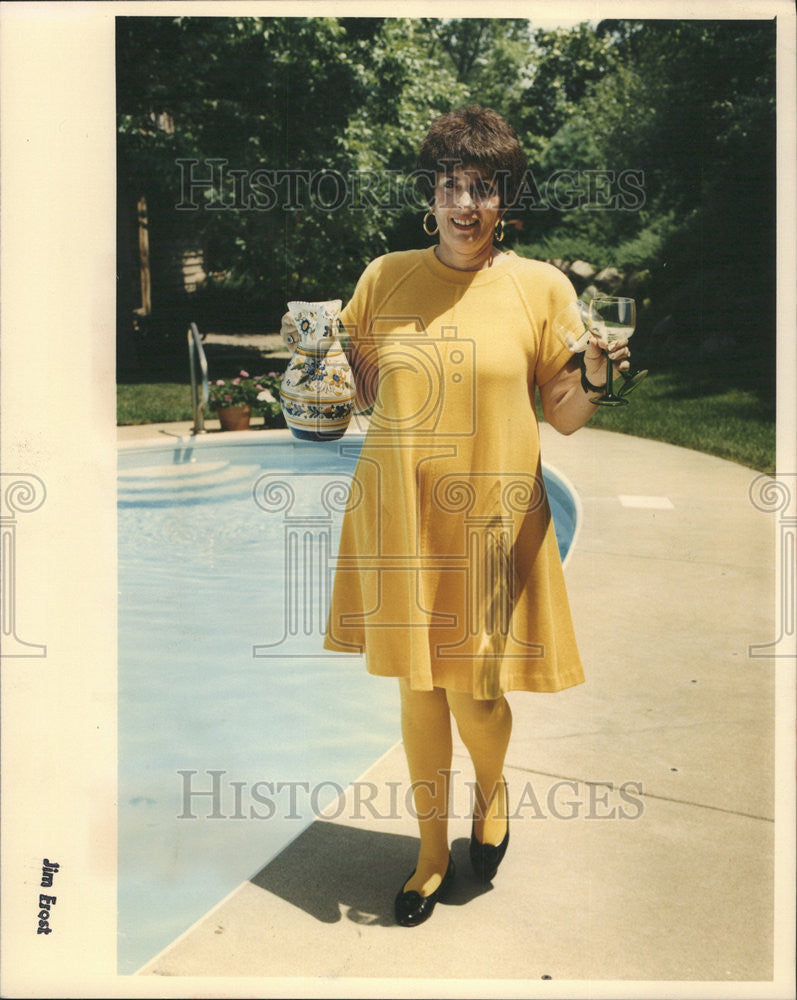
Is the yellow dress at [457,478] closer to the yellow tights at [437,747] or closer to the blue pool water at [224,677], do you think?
the yellow tights at [437,747]

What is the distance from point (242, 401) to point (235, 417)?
0.53 feet

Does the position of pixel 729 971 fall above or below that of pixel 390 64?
below

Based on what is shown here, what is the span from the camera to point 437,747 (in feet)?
8.09

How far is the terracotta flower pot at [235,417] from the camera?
848 cm

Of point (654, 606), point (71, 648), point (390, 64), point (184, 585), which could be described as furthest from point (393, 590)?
point (390, 64)

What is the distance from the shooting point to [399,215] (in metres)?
11.6

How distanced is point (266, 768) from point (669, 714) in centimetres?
137

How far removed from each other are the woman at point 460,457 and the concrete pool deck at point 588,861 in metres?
0.16

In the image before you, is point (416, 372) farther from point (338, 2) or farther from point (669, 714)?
point (669, 714)

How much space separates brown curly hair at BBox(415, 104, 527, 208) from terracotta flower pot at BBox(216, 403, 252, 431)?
6.40m
